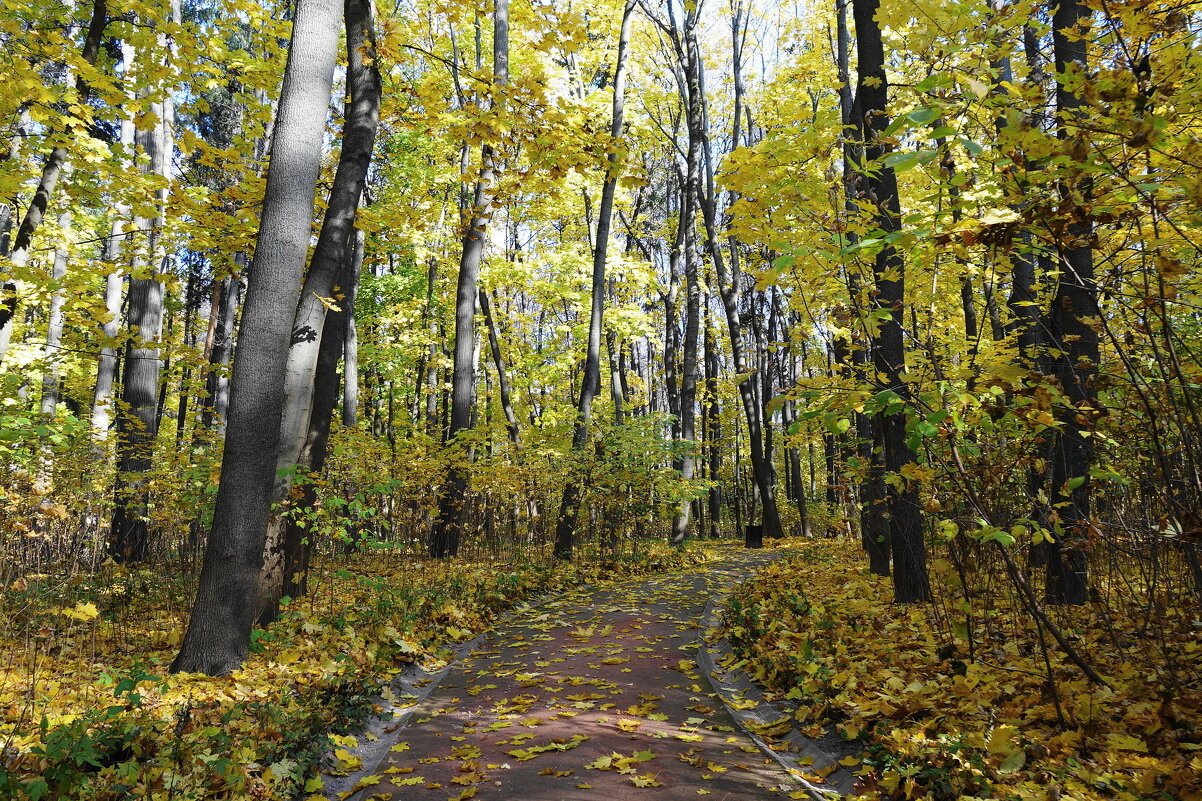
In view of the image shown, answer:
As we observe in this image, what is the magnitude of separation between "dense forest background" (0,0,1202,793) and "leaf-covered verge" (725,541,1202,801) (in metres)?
0.11

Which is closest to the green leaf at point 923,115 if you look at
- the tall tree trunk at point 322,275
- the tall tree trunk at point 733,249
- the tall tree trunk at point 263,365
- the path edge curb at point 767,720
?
the path edge curb at point 767,720

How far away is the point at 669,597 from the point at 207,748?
7.40 metres

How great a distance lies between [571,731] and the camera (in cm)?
466

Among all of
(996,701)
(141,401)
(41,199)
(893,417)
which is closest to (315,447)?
(41,199)

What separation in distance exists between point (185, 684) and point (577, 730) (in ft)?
9.50

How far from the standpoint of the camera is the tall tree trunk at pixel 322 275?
268 inches

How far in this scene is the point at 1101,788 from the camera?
286cm

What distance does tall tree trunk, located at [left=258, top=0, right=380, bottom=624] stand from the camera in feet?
22.3

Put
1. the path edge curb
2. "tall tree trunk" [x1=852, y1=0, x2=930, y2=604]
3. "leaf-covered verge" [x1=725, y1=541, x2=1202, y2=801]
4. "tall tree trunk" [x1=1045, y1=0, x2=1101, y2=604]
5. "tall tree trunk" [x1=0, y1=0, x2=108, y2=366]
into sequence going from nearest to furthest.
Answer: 1. "leaf-covered verge" [x1=725, y1=541, x2=1202, y2=801]
2. the path edge curb
3. "tall tree trunk" [x1=1045, y1=0, x2=1101, y2=604]
4. "tall tree trunk" [x1=852, y1=0, x2=930, y2=604]
5. "tall tree trunk" [x1=0, y1=0, x2=108, y2=366]

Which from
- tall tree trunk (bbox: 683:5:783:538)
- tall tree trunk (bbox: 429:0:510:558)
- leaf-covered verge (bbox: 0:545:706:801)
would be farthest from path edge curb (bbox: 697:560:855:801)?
tall tree trunk (bbox: 683:5:783:538)

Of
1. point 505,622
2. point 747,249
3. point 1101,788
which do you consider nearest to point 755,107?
point 747,249

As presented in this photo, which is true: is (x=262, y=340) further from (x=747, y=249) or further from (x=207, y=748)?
(x=747, y=249)

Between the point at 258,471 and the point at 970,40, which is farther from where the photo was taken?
the point at 258,471

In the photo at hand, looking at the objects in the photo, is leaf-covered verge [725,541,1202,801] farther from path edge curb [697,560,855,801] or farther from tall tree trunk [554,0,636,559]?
tall tree trunk [554,0,636,559]
